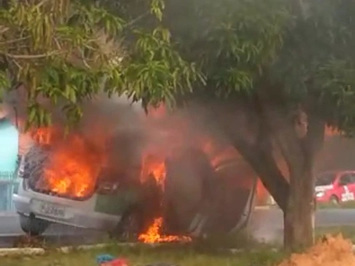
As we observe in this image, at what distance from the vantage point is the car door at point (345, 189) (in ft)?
86.2

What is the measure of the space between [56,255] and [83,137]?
157 inches

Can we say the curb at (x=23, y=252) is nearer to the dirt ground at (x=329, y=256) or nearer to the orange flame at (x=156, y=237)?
the orange flame at (x=156, y=237)

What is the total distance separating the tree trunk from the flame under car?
2.87 m

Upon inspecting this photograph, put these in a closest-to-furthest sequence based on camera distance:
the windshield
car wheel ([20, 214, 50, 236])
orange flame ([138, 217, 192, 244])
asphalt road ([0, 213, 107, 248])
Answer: orange flame ([138, 217, 192, 244]), asphalt road ([0, 213, 107, 248]), car wheel ([20, 214, 50, 236]), the windshield

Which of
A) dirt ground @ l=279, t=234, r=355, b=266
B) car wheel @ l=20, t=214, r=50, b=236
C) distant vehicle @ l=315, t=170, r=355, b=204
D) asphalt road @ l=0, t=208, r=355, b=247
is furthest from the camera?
distant vehicle @ l=315, t=170, r=355, b=204

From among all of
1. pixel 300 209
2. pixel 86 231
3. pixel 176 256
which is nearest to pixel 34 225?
pixel 86 231

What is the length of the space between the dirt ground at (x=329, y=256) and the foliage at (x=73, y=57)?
8.56ft

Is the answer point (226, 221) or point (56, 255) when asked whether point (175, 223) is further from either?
point (56, 255)

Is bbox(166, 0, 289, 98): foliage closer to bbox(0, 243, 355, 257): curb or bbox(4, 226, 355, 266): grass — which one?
bbox(4, 226, 355, 266): grass

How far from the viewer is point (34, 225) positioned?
14.3 metres

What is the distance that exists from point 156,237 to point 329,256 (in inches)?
202

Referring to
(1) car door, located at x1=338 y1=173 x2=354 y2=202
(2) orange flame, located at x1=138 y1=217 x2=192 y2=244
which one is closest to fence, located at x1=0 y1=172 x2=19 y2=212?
(2) orange flame, located at x1=138 y1=217 x2=192 y2=244

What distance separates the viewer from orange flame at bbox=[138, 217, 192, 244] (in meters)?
13.1

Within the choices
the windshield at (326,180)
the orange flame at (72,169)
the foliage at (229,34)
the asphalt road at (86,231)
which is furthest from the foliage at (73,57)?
the windshield at (326,180)
